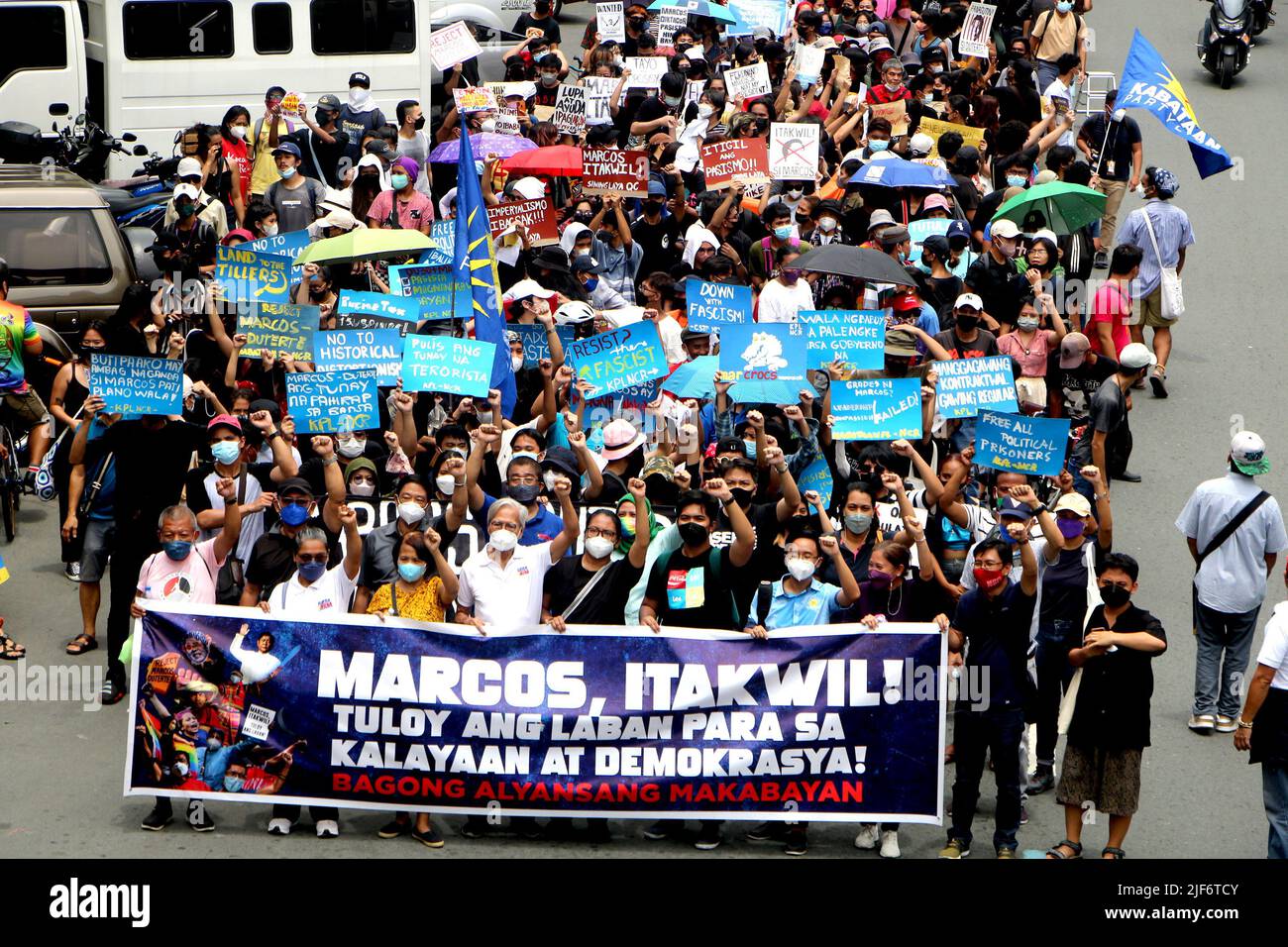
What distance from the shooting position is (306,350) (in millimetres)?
13781

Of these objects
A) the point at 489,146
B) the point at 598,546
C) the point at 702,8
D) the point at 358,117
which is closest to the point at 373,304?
the point at 598,546

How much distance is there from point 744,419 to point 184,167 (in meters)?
6.69

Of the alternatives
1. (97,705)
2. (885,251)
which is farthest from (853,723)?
(885,251)

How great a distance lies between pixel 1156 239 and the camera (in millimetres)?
16922

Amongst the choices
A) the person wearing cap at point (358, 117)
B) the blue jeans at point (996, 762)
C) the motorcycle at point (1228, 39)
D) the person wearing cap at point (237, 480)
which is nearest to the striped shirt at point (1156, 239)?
the blue jeans at point (996, 762)

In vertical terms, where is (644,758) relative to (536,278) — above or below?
below

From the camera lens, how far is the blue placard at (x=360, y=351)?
13.2 metres

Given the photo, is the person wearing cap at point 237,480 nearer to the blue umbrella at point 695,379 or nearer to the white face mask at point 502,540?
the white face mask at point 502,540

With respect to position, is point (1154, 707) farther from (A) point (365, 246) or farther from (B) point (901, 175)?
(A) point (365, 246)

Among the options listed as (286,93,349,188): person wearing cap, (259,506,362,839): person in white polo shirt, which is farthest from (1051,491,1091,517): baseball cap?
(286,93,349,188): person wearing cap

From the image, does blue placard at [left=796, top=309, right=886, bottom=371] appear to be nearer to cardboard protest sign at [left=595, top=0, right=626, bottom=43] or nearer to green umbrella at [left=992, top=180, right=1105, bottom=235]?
green umbrella at [left=992, top=180, right=1105, bottom=235]

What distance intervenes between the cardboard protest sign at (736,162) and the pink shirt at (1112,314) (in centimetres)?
331

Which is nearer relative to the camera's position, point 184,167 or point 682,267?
point 682,267

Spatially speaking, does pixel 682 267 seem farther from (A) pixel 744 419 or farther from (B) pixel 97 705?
(B) pixel 97 705
